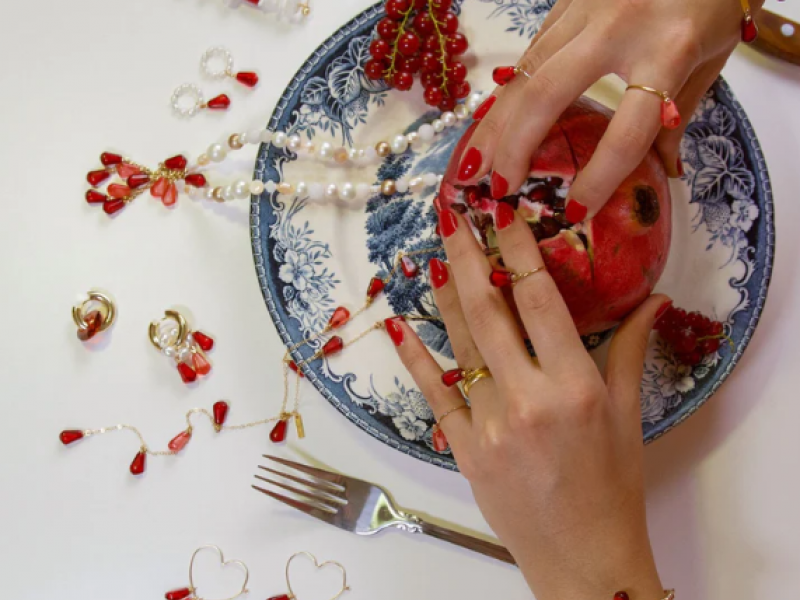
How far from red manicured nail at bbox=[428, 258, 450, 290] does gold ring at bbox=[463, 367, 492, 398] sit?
0.11m

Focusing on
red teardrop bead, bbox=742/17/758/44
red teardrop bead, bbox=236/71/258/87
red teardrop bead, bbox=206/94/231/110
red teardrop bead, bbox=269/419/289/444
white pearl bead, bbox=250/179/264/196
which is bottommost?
red teardrop bead, bbox=269/419/289/444

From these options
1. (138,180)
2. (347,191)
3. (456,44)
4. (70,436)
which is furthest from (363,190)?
(70,436)

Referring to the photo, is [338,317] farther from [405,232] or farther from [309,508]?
[309,508]

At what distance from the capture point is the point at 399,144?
89 centimetres

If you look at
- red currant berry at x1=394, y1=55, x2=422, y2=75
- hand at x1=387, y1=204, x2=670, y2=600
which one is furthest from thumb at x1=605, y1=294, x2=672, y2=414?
red currant berry at x1=394, y1=55, x2=422, y2=75

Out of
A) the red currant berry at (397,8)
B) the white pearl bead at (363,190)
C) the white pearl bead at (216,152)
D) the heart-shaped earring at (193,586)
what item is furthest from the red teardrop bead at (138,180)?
the heart-shaped earring at (193,586)

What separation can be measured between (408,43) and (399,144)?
0.14 m

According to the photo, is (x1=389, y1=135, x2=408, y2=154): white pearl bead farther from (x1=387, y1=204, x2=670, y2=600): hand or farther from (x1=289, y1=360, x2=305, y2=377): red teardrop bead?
(x1=289, y1=360, x2=305, y2=377): red teardrop bead

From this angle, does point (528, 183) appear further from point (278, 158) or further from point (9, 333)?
point (9, 333)

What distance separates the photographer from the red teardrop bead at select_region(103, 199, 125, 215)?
3.08ft

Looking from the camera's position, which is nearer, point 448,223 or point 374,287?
point 448,223

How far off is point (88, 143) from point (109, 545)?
61 cm

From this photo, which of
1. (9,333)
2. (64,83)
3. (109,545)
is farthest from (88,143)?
(109,545)

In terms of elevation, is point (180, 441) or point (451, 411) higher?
point (180, 441)
